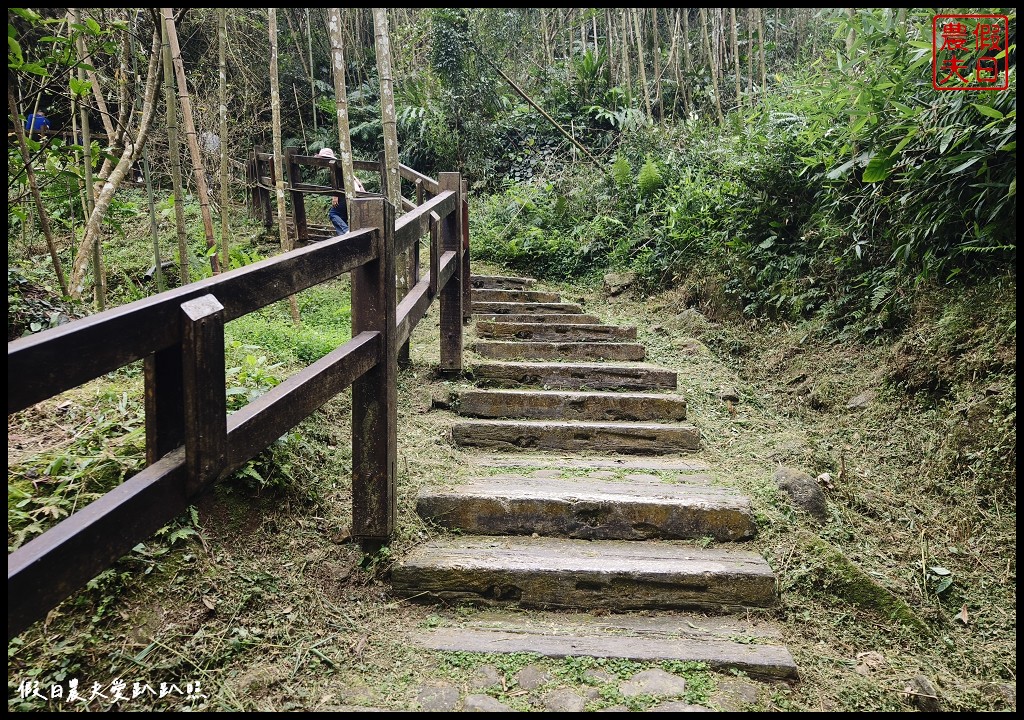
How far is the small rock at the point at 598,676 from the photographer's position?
216cm

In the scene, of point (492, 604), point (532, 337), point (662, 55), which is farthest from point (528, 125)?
point (492, 604)

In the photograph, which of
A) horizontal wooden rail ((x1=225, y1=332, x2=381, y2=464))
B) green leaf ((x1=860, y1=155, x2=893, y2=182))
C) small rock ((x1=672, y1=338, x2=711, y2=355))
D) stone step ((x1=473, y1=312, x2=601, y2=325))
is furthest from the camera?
stone step ((x1=473, y1=312, x2=601, y2=325))

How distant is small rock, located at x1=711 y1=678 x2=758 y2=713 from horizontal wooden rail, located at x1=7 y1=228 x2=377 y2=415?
1.88 metres

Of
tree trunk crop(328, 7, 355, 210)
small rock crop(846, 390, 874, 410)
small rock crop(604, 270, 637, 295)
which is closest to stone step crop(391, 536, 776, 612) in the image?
small rock crop(846, 390, 874, 410)

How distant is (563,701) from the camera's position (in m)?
2.07

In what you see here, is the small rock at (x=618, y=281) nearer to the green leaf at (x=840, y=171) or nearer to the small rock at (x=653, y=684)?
the green leaf at (x=840, y=171)

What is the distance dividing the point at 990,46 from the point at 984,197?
0.70 metres

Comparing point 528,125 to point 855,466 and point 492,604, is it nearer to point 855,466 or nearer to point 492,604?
point 855,466

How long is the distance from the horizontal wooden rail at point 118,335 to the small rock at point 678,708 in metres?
1.73

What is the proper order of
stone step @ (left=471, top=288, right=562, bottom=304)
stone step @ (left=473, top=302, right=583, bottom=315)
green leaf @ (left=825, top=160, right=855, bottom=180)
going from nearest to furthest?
green leaf @ (left=825, top=160, right=855, bottom=180) < stone step @ (left=473, top=302, right=583, bottom=315) < stone step @ (left=471, top=288, right=562, bottom=304)

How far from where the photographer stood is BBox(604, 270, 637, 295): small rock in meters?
7.17

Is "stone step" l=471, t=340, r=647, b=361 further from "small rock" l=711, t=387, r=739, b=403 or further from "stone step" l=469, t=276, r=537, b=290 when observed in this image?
"stone step" l=469, t=276, r=537, b=290

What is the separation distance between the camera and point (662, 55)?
490 inches

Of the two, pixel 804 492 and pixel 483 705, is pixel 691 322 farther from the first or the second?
pixel 483 705
